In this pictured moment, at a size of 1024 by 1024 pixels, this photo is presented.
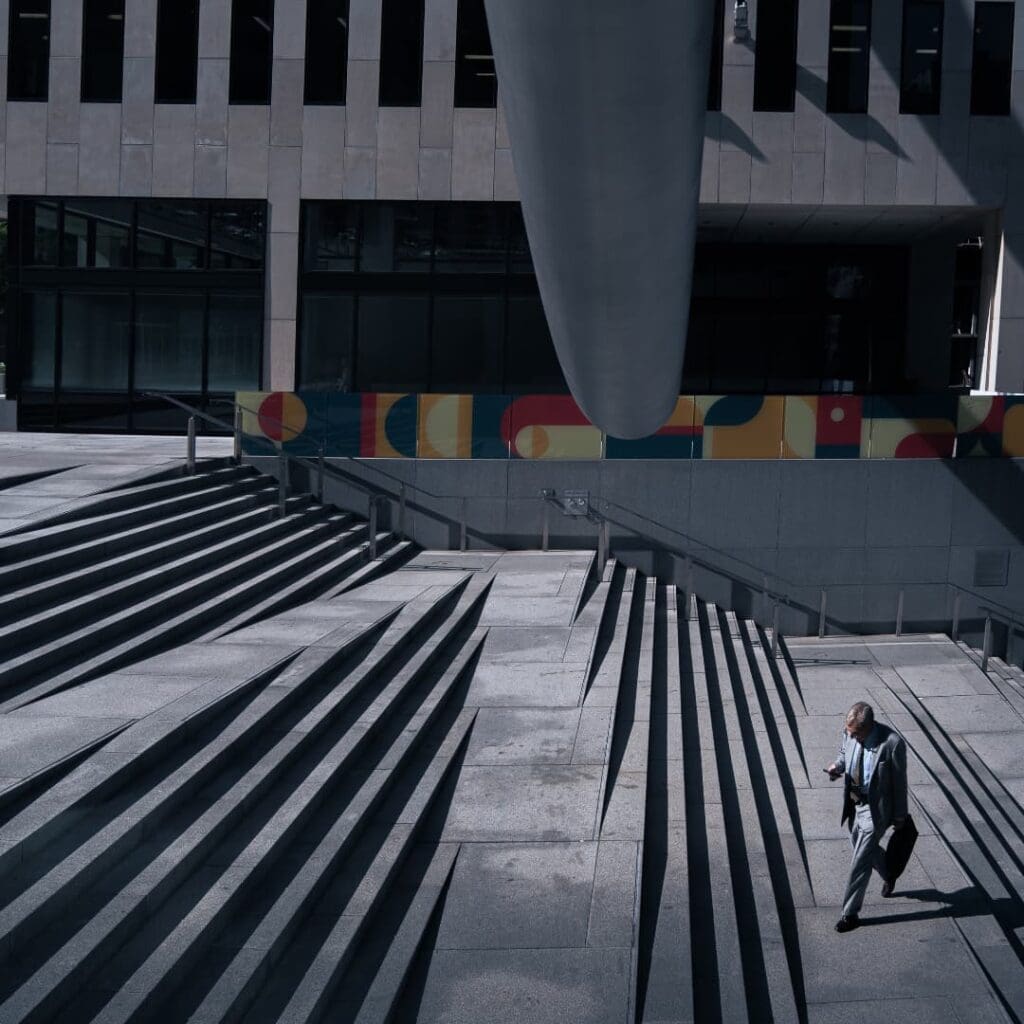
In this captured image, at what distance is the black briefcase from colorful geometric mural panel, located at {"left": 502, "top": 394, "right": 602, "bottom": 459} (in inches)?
457

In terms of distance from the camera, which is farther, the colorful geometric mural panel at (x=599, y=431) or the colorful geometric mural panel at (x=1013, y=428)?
the colorful geometric mural panel at (x=1013, y=428)

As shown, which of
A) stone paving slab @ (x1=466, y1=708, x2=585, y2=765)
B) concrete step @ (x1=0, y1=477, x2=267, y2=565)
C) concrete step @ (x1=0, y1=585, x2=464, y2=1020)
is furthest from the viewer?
concrete step @ (x1=0, y1=477, x2=267, y2=565)

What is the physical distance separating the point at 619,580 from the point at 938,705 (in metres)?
4.47

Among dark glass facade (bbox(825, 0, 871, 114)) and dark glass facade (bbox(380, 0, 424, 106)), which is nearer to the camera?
dark glass facade (bbox(825, 0, 871, 114))

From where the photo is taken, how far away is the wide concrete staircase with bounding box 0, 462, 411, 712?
9.77m

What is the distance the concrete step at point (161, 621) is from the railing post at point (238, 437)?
2857 millimetres

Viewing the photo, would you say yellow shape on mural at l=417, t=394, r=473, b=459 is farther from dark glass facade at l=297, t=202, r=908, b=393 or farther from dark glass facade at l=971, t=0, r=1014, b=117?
Answer: dark glass facade at l=971, t=0, r=1014, b=117

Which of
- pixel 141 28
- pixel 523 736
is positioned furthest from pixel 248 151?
pixel 523 736

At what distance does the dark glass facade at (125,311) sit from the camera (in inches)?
1000

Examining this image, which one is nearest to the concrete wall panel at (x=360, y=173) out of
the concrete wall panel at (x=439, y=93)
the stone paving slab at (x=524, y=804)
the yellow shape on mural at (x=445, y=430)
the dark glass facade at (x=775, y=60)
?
the concrete wall panel at (x=439, y=93)

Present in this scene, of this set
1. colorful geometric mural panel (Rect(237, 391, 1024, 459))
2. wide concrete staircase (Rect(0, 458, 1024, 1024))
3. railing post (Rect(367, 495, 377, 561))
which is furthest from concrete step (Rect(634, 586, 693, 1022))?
colorful geometric mural panel (Rect(237, 391, 1024, 459))

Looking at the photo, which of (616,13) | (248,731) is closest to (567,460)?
(248,731)

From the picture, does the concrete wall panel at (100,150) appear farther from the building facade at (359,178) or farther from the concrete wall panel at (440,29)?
the concrete wall panel at (440,29)

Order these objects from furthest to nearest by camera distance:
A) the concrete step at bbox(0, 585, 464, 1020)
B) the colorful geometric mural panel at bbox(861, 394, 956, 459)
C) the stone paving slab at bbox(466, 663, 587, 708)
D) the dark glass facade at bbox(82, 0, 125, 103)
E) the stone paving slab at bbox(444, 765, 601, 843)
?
the dark glass facade at bbox(82, 0, 125, 103)
the colorful geometric mural panel at bbox(861, 394, 956, 459)
the stone paving slab at bbox(466, 663, 587, 708)
the stone paving slab at bbox(444, 765, 601, 843)
the concrete step at bbox(0, 585, 464, 1020)
